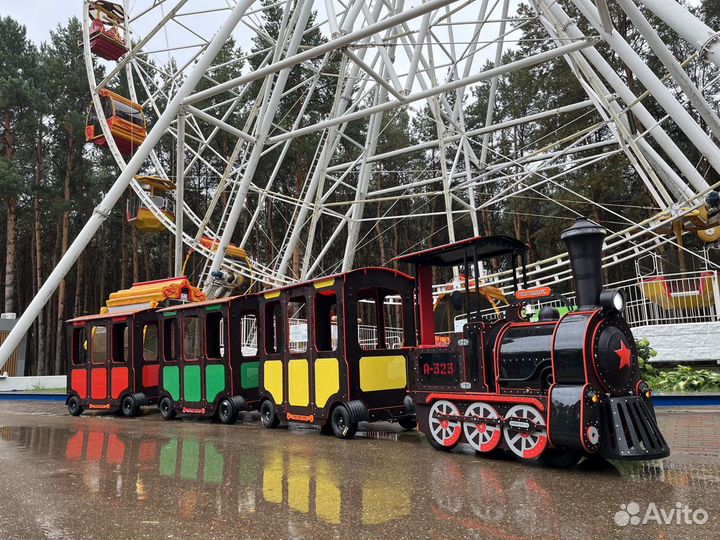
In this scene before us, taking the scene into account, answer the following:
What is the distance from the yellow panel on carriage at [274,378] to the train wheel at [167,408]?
2.80m

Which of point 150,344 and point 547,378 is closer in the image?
point 547,378

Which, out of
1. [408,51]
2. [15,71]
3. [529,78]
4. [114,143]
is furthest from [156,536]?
[15,71]

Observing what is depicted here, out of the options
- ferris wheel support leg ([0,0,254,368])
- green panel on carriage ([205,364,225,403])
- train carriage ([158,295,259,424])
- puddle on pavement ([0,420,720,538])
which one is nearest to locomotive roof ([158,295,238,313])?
train carriage ([158,295,259,424])

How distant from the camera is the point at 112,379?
1277cm

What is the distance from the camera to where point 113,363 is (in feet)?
42.0

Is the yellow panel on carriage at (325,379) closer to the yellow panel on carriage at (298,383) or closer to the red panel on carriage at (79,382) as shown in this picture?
the yellow panel on carriage at (298,383)

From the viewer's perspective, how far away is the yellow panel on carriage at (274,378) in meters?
9.65

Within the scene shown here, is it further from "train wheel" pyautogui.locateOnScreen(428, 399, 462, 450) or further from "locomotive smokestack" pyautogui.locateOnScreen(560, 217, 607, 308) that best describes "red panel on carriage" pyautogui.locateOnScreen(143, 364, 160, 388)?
"locomotive smokestack" pyautogui.locateOnScreen(560, 217, 607, 308)

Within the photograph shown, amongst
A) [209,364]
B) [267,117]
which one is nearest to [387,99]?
[267,117]

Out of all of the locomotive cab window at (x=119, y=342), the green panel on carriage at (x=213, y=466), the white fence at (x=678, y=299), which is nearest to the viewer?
the green panel on carriage at (x=213, y=466)

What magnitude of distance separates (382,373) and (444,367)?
209 cm

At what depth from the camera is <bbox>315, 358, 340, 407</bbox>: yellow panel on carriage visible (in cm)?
857

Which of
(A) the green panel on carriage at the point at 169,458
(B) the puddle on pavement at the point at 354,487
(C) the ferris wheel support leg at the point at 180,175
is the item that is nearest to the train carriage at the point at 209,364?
(C) the ferris wheel support leg at the point at 180,175

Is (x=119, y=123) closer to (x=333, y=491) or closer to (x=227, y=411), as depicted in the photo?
(x=227, y=411)
